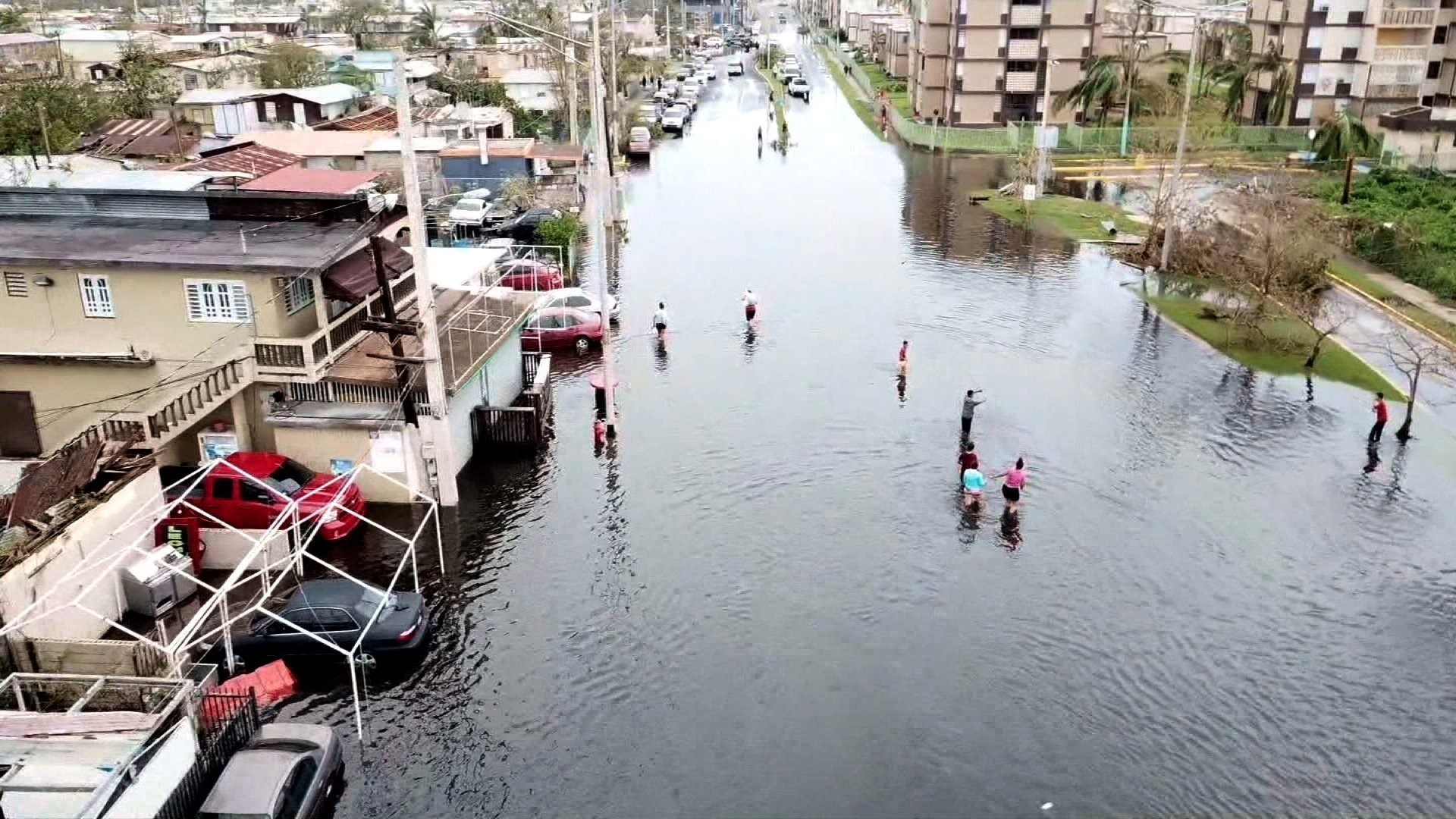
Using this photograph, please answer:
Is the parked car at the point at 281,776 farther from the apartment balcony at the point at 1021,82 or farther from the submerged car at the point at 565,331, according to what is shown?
the apartment balcony at the point at 1021,82

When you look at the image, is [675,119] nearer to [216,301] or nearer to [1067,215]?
[1067,215]

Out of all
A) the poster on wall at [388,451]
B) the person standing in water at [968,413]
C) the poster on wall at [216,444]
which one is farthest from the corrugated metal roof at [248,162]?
the person standing in water at [968,413]

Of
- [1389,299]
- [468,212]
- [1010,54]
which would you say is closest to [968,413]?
[1389,299]

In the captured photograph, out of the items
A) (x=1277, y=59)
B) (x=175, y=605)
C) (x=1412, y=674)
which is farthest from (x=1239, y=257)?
(x=1277, y=59)

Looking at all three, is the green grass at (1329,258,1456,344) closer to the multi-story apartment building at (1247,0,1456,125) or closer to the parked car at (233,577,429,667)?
the multi-story apartment building at (1247,0,1456,125)

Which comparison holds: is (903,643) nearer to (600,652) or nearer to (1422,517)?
(600,652)

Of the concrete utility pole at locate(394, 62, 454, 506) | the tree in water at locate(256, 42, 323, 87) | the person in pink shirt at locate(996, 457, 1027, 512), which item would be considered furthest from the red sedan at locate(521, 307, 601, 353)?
the tree in water at locate(256, 42, 323, 87)

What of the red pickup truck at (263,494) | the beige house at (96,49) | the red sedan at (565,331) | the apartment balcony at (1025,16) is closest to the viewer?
the red pickup truck at (263,494)
